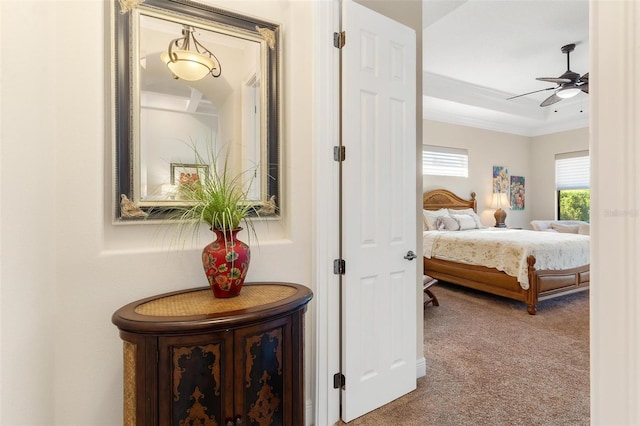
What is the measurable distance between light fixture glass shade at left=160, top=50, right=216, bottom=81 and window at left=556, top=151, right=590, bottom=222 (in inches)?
294

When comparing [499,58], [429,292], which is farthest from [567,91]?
[429,292]

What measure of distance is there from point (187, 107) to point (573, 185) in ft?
25.6

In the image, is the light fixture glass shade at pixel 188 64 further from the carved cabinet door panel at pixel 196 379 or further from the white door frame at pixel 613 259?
the white door frame at pixel 613 259

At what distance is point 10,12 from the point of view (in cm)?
99

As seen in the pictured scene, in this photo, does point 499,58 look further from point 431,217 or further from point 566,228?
point 566,228

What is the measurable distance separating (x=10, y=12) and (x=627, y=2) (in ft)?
5.03

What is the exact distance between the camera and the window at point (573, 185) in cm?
647

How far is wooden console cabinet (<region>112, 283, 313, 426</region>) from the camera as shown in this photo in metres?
1.11

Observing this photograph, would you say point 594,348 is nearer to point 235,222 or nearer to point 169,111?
point 235,222

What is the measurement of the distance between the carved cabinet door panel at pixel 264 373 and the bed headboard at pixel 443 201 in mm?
4913

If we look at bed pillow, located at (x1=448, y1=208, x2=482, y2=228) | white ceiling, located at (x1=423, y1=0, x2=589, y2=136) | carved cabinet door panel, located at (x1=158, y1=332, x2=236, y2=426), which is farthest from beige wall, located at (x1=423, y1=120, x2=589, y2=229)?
carved cabinet door panel, located at (x1=158, y1=332, x2=236, y2=426)

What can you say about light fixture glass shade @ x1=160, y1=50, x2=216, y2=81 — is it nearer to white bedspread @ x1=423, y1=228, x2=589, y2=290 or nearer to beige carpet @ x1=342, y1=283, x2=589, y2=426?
beige carpet @ x1=342, y1=283, x2=589, y2=426

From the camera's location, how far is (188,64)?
1.61 meters

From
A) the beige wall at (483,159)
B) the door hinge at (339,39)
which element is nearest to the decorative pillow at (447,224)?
the beige wall at (483,159)
